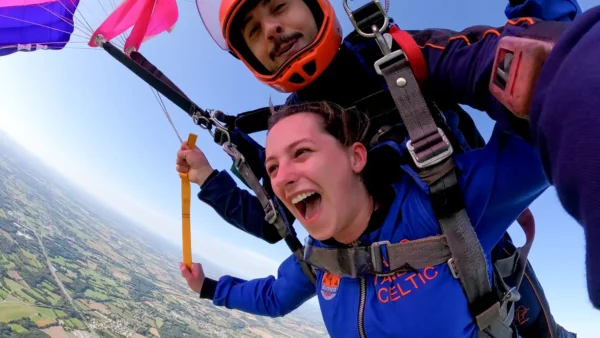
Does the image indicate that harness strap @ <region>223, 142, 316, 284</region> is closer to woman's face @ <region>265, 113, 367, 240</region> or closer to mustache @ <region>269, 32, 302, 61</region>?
woman's face @ <region>265, 113, 367, 240</region>

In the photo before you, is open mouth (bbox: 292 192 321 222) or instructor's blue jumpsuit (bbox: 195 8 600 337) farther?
open mouth (bbox: 292 192 321 222)

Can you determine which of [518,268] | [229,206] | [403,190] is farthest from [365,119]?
[229,206]

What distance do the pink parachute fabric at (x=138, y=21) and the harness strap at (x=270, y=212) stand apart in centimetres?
189

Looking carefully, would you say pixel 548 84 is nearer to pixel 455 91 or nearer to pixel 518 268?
pixel 455 91

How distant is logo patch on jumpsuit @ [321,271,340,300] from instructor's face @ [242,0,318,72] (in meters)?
1.16

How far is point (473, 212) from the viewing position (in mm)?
→ 1193

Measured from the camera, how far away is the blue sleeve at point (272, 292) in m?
2.21

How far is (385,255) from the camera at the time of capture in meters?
1.32

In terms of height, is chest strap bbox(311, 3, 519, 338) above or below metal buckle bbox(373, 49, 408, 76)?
below

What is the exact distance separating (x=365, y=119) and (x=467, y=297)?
886 mm

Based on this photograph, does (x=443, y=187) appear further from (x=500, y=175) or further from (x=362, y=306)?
(x=362, y=306)

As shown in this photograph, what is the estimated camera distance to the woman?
1158mm

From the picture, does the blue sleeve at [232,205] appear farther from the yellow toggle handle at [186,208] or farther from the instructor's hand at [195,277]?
the instructor's hand at [195,277]

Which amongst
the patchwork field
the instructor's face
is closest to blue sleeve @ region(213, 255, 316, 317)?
the instructor's face
